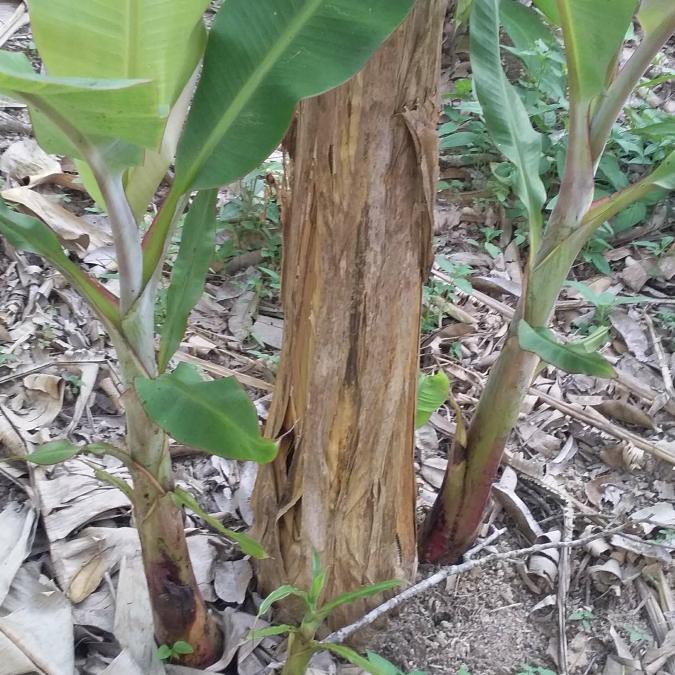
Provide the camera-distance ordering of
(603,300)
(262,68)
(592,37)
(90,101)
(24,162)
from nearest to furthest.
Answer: (90,101)
(262,68)
(592,37)
(603,300)
(24,162)

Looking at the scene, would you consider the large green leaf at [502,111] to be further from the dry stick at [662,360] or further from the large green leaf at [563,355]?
the dry stick at [662,360]

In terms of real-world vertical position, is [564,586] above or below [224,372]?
below

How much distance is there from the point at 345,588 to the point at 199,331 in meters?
0.73

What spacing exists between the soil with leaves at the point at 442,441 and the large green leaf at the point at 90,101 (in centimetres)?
34

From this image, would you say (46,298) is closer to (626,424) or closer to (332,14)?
(332,14)

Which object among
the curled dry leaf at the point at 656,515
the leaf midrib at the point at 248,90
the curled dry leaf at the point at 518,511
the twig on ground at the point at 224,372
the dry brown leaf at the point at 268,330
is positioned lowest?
the curled dry leaf at the point at 518,511

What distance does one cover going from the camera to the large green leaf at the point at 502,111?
36.7 inches

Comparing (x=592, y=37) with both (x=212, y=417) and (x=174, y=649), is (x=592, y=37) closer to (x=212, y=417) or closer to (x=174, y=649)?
(x=212, y=417)

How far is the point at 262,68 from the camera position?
64cm

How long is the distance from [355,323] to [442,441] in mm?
670

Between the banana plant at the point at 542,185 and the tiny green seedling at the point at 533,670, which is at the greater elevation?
the banana plant at the point at 542,185

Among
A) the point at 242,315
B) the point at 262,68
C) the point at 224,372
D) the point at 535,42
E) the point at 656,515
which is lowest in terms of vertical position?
the point at 656,515

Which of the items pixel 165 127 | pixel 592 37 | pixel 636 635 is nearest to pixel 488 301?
pixel 636 635

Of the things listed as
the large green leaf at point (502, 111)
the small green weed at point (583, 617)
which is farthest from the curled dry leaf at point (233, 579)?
the large green leaf at point (502, 111)
